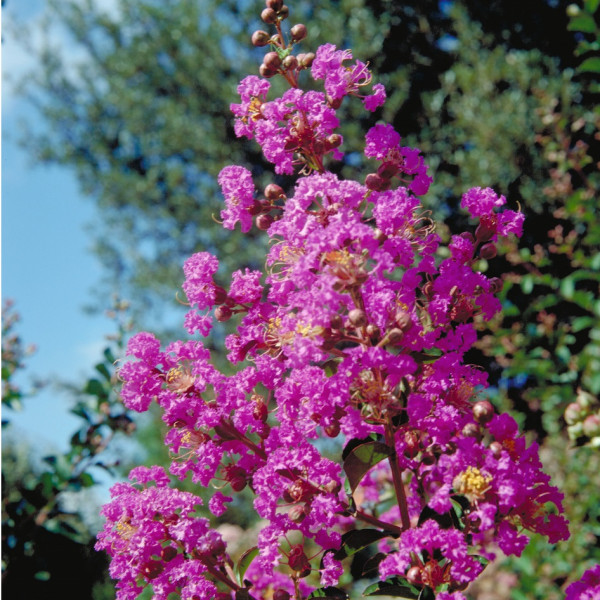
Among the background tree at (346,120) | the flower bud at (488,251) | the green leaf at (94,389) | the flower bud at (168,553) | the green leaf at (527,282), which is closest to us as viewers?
the flower bud at (168,553)

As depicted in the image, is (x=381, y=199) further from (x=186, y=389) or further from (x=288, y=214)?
(x=186, y=389)

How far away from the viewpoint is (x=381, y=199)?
999 millimetres

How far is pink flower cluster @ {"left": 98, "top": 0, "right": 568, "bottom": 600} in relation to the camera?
36.0 inches

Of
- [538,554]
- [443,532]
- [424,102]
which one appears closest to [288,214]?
[443,532]

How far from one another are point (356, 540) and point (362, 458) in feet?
0.51

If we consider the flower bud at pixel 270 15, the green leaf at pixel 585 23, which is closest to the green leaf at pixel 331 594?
the flower bud at pixel 270 15

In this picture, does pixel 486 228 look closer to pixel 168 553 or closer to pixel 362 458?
pixel 362 458

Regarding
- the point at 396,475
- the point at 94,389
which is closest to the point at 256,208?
the point at 396,475

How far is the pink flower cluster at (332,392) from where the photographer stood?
0.91 m

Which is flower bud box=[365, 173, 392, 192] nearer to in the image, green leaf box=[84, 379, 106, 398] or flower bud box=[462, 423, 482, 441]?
flower bud box=[462, 423, 482, 441]

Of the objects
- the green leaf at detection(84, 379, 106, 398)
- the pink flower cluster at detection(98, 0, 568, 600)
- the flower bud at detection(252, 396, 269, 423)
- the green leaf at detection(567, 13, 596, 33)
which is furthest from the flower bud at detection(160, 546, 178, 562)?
the green leaf at detection(567, 13, 596, 33)

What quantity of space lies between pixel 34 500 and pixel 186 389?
4.60 ft

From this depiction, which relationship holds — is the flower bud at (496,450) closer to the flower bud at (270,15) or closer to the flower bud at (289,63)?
the flower bud at (289,63)

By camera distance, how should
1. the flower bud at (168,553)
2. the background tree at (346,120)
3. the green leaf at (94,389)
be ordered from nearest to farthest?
the flower bud at (168,553)
the green leaf at (94,389)
the background tree at (346,120)
